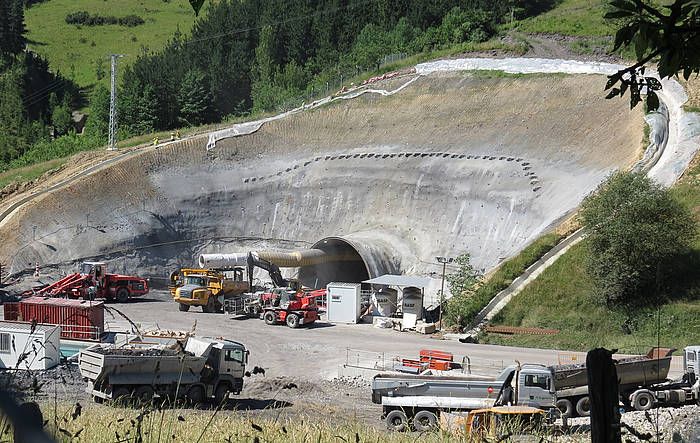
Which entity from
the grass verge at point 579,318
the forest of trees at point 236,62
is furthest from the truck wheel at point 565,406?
the forest of trees at point 236,62

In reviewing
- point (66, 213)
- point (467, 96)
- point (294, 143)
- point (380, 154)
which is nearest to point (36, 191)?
point (66, 213)

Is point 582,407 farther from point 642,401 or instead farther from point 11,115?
point 11,115

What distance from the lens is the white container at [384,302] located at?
40.1 m

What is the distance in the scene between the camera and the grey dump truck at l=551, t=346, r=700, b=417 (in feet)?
71.2

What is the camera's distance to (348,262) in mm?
49844

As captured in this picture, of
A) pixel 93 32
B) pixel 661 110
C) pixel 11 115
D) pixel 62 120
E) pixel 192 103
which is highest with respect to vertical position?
pixel 93 32

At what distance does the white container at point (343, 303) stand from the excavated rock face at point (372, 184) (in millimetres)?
4628

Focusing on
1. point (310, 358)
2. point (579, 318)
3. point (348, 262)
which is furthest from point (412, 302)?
point (348, 262)

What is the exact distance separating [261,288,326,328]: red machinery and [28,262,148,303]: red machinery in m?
8.37

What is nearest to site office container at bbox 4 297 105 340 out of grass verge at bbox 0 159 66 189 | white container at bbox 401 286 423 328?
white container at bbox 401 286 423 328

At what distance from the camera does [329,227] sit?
2050 inches

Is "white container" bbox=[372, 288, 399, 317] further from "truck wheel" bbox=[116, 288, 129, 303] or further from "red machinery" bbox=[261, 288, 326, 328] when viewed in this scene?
"truck wheel" bbox=[116, 288, 129, 303]

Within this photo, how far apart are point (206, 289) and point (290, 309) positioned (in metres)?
5.75

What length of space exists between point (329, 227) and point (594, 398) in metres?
46.0
